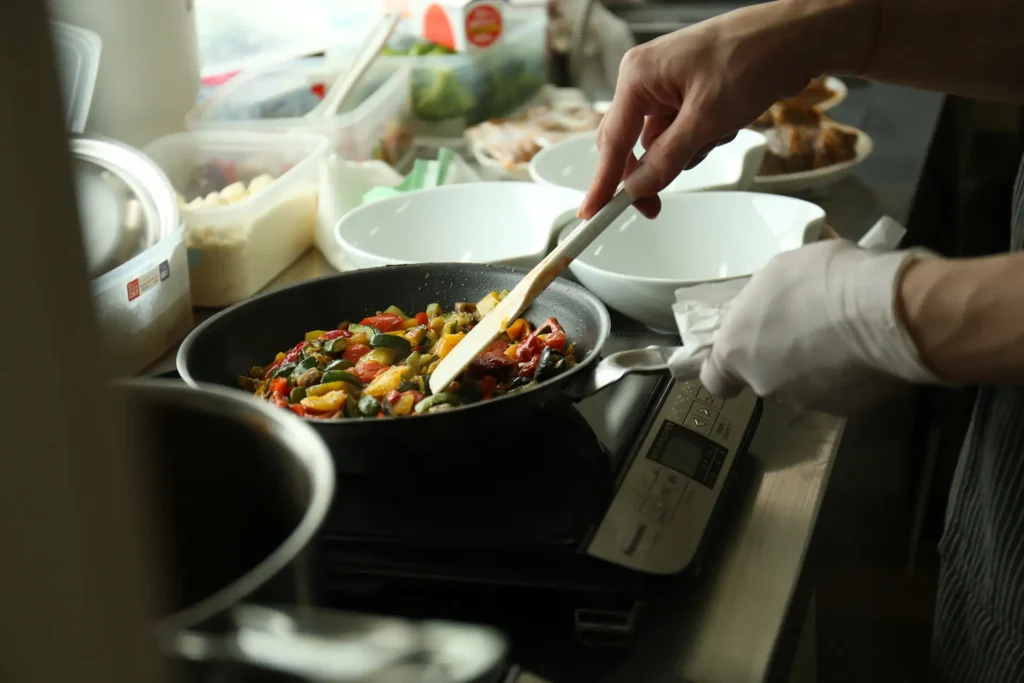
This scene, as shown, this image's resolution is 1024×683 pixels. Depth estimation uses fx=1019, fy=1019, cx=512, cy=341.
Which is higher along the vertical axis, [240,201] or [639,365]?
[639,365]

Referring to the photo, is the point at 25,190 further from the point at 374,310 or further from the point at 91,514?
the point at 374,310

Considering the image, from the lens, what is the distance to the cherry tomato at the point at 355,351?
92cm

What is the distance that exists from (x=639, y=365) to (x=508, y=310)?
0.47 ft

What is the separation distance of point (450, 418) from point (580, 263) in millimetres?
461

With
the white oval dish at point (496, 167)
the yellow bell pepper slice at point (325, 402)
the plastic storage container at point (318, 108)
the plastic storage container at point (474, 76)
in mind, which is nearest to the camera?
the yellow bell pepper slice at point (325, 402)

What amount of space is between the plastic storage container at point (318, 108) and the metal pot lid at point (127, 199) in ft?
1.06

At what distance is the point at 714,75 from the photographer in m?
0.91

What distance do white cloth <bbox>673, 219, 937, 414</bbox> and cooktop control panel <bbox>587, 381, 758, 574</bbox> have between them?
2.4 inches

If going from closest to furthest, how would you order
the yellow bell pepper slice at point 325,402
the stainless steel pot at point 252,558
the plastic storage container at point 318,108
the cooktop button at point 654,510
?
the stainless steel pot at point 252,558
the cooktop button at point 654,510
the yellow bell pepper slice at point 325,402
the plastic storage container at point 318,108

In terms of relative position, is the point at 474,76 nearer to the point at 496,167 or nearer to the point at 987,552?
the point at 496,167

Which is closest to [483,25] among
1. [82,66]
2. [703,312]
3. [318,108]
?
[318,108]

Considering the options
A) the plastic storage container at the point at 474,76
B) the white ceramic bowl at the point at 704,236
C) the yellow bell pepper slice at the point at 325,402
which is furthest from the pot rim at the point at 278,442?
the plastic storage container at the point at 474,76

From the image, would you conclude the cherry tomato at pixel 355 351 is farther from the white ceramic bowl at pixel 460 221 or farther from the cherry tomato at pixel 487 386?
the white ceramic bowl at pixel 460 221

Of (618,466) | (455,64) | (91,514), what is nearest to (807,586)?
(618,466)
